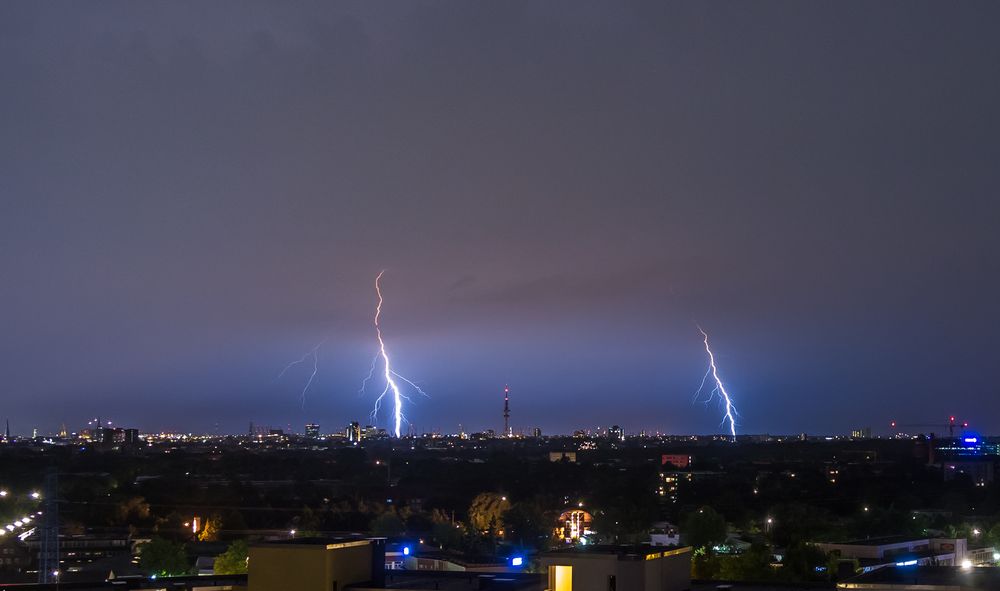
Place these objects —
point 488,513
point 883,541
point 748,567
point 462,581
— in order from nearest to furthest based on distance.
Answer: point 462,581, point 748,567, point 883,541, point 488,513

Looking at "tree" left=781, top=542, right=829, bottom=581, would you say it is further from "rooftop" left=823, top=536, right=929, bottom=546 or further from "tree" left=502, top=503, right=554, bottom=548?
"tree" left=502, top=503, right=554, bottom=548

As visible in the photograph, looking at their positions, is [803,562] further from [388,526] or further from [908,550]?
[388,526]

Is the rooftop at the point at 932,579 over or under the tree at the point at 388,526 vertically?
over

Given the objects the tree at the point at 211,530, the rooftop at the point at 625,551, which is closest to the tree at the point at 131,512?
the tree at the point at 211,530

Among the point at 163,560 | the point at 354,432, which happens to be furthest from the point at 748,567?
the point at 354,432

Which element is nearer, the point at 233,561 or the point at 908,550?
the point at 233,561

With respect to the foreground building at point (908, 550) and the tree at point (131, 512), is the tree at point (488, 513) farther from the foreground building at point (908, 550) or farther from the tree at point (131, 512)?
the tree at point (131, 512)
